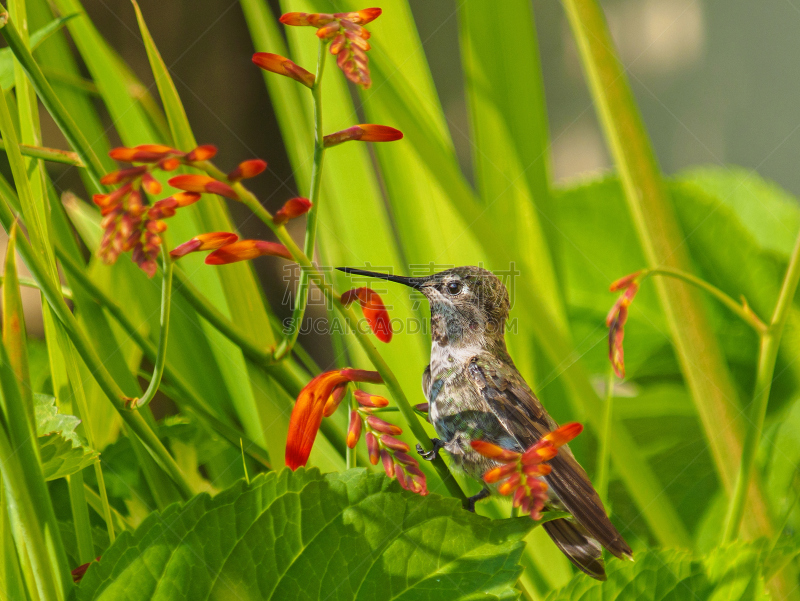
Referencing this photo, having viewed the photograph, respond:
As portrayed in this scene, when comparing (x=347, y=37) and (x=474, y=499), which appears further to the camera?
(x=474, y=499)

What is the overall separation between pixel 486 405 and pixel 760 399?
19 cm

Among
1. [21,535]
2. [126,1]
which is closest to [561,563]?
[21,535]

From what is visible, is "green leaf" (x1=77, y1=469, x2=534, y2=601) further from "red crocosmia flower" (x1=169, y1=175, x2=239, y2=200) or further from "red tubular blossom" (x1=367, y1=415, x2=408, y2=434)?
"red crocosmia flower" (x1=169, y1=175, x2=239, y2=200)

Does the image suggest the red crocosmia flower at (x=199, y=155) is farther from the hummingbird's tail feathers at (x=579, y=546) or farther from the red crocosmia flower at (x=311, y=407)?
the hummingbird's tail feathers at (x=579, y=546)

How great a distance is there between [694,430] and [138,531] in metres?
0.66

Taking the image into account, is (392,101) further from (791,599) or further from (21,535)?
(791,599)

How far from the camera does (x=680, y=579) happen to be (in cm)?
36

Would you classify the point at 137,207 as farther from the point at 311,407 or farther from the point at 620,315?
the point at 620,315

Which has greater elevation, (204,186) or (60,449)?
(204,186)

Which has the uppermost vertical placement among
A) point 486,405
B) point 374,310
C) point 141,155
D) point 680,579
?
point 141,155

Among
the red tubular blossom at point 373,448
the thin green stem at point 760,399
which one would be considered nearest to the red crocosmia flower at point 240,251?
the red tubular blossom at point 373,448

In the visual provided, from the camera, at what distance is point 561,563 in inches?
20.6

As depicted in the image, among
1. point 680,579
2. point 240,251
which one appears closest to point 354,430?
point 240,251

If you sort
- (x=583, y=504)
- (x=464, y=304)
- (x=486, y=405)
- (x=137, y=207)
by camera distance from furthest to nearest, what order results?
(x=464, y=304) → (x=486, y=405) → (x=583, y=504) → (x=137, y=207)
